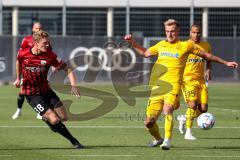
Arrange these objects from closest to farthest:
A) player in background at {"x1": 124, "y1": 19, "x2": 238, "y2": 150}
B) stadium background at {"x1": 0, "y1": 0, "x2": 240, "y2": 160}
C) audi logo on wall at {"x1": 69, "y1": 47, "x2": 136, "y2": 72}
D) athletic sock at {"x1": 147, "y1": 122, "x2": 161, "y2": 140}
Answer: player in background at {"x1": 124, "y1": 19, "x2": 238, "y2": 150} → athletic sock at {"x1": 147, "y1": 122, "x2": 161, "y2": 140} → stadium background at {"x1": 0, "y1": 0, "x2": 240, "y2": 160} → audi logo on wall at {"x1": 69, "y1": 47, "x2": 136, "y2": 72}

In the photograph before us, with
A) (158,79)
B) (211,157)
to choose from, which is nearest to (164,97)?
(158,79)

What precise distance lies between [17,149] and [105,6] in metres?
33.1

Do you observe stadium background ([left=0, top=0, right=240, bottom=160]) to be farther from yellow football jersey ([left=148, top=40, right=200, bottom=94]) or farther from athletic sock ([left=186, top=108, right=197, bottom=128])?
yellow football jersey ([left=148, top=40, right=200, bottom=94])

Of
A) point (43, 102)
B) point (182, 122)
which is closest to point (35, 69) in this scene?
point (43, 102)

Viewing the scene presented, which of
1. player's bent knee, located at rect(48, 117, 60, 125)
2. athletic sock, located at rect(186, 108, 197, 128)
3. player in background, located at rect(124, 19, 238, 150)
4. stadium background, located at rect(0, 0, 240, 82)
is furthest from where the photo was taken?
stadium background, located at rect(0, 0, 240, 82)

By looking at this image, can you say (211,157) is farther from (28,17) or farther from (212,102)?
Answer: (28,17)

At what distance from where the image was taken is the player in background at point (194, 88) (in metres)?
16.9

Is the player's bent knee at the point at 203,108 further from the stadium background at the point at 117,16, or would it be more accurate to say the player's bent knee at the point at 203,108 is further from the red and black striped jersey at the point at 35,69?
the stadium background at the point at 117,16

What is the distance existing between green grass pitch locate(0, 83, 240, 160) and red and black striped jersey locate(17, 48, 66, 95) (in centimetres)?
106

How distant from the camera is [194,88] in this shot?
Result: 668 inches

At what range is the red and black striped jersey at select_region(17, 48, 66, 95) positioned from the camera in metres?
14.5

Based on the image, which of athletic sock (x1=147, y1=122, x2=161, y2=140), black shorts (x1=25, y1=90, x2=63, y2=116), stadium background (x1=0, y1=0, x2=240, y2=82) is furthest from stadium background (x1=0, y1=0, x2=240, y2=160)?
black shorts (x1=25, y1=90, x2=63, y2=116)

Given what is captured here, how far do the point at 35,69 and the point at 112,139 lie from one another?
261cm
